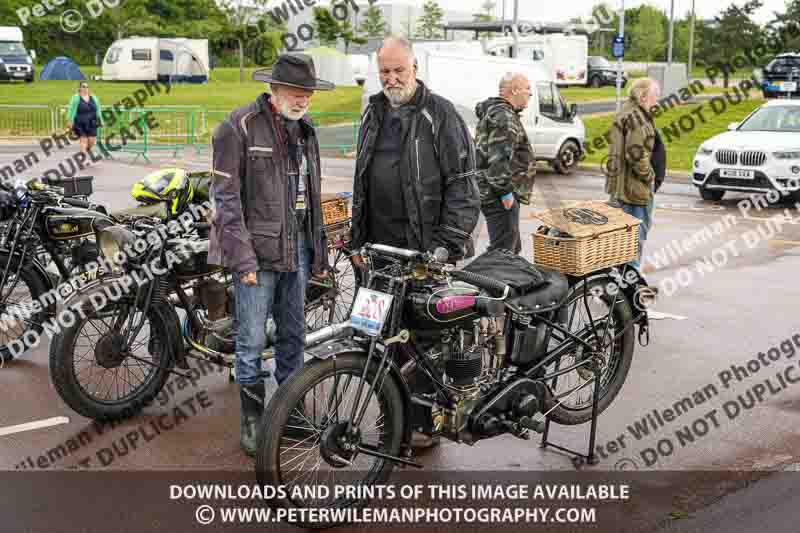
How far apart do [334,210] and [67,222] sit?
5.98 feet

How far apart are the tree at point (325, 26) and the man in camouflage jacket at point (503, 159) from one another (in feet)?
149

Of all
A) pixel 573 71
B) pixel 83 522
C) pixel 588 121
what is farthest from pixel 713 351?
pixel 573 71

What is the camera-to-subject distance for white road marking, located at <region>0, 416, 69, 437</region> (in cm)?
560

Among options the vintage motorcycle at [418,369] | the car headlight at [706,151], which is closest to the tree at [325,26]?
the car headlight at [706,151]

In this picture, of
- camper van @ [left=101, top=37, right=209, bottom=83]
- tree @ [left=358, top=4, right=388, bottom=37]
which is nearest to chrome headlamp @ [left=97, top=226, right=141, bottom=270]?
camper van @ [left=101, top=37, right=209, bottom=83]

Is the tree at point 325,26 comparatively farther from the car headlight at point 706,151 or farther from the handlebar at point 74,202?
the handlebar at point 74,202

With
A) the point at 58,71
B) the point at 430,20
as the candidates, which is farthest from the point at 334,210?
the point at 430,20

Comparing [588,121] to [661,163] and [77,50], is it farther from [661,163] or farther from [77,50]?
[77,50]

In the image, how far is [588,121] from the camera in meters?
28.8

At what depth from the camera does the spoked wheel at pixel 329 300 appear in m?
6.68

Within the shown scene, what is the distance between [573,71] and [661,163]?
131 feet

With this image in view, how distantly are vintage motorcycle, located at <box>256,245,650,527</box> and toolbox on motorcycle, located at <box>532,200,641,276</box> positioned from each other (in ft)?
0.40

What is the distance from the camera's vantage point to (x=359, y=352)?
4.32 m

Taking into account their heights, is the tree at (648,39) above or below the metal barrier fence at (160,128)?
above
